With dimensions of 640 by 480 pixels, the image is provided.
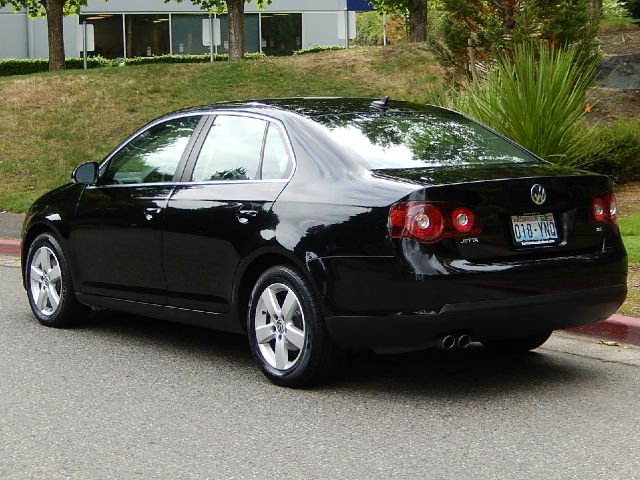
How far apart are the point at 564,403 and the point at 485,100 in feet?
24.1

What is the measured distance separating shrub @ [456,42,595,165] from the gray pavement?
5331mm

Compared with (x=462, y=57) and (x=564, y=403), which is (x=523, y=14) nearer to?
(x=462, y=57)

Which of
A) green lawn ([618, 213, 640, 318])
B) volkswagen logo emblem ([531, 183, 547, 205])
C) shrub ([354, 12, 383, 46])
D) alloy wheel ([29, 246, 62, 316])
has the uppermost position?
shrub ([354, 12, 383, 46])

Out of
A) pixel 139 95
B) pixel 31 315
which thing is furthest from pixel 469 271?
pixel 139 95

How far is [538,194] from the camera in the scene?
633 cm

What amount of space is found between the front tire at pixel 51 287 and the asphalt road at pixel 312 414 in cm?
34

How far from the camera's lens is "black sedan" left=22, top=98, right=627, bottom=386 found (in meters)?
6.11

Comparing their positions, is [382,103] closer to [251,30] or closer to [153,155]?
[153,155]

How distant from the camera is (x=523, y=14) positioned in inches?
616

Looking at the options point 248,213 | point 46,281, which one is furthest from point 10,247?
point 248,213

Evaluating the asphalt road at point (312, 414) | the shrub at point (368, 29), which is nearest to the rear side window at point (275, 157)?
the asphalt road at point (312, 414)

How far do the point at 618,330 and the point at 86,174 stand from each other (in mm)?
3649

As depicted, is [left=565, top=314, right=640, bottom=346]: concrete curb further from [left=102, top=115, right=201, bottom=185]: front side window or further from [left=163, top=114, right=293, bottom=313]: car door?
[left=102, top=115, right=201, bottom=185]: front side window

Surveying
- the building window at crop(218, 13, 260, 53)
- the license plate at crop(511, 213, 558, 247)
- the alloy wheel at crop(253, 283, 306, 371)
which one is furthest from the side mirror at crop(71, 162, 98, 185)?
the building window at crop(218, 13, 260, 53)
